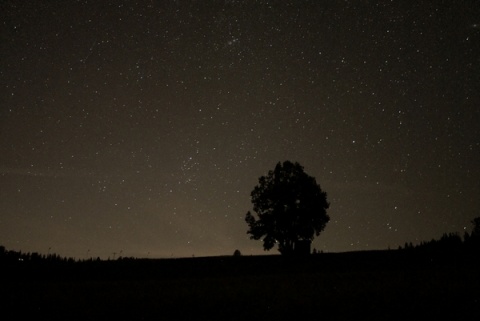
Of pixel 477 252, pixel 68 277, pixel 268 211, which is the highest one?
pixel 268 211

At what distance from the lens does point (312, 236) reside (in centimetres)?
4100

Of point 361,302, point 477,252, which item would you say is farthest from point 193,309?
point 477,252

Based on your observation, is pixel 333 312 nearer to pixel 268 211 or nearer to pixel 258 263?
pixel 258 263

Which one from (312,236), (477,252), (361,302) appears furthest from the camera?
(312,236)

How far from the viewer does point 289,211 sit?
41.2 meters

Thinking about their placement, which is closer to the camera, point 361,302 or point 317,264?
point 361,302

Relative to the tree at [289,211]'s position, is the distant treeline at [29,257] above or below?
below

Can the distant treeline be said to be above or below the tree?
below

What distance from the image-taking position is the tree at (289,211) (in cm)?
4078

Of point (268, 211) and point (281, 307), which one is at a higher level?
point (268, 211)

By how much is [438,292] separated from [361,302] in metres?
2.29

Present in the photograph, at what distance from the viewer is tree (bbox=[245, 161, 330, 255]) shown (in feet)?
134

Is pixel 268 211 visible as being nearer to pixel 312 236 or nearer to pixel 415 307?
pixel 312 236

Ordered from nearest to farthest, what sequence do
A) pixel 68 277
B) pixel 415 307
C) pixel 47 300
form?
pixel 415 307 → pixel 47 300 → pixel 68 277
